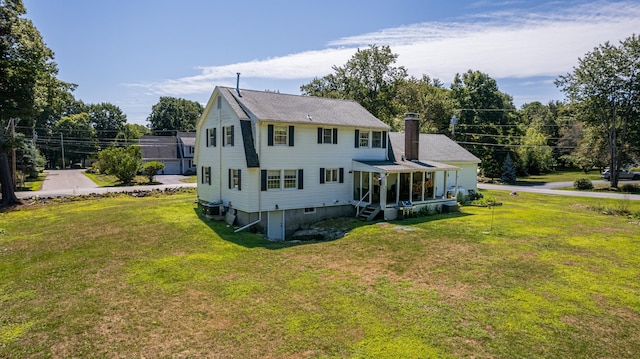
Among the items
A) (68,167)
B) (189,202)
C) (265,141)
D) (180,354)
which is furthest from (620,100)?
(68,167)

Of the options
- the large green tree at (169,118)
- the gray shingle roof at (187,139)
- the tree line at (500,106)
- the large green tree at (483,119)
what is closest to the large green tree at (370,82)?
the tree line at (500,106)

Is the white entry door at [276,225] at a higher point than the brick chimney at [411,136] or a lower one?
lower

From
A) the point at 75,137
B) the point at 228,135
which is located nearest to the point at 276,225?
the point at 228,135

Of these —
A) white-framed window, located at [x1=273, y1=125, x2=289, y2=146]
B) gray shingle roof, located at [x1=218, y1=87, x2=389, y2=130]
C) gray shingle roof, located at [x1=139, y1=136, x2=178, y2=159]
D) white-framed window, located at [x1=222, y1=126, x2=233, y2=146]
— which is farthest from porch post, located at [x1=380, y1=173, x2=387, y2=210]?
gray shingle roof, located at [x1=139, y1=136, x2=178, y2=159]

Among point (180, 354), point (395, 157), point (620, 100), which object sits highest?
point (620, 100)

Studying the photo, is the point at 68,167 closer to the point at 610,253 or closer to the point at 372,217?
the point at 372,217

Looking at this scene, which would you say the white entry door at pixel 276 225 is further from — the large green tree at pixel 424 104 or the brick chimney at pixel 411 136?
the large green tree at pixel 424 104

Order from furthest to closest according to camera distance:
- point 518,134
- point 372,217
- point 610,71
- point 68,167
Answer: point 68,167
point 518,134
point 610,71
point 372,217
